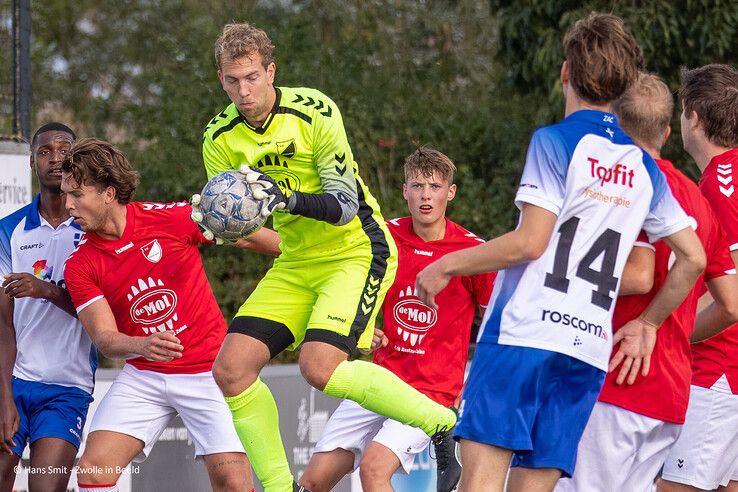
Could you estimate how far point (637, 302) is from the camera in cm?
435

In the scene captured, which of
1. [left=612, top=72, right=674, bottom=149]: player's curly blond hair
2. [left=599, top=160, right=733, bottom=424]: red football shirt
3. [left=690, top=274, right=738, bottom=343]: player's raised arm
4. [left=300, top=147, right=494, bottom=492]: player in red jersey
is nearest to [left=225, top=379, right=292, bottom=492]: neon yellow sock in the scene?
[left=300, top=147, right=494, bottom=492]: player in red jersey

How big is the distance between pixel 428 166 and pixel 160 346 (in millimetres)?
2012

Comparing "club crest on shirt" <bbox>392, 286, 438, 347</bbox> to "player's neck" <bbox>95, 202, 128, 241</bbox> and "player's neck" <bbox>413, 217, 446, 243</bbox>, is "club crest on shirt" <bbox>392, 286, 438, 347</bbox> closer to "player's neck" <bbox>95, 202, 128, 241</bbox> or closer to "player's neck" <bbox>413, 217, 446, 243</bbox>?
"player's neck" <bbox>413, 217, 446, 243</bbox>

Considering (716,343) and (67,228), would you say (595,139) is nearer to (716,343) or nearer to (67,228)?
(716,343)

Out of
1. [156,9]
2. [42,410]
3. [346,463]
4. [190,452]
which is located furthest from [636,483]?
[156,9]

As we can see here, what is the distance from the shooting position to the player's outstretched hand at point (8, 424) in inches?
223

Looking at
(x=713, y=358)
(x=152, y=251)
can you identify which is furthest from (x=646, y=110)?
(x=152, y=251)

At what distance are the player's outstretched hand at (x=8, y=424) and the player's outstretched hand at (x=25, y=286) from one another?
1.78 ft

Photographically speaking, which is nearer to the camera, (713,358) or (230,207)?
(230,207)

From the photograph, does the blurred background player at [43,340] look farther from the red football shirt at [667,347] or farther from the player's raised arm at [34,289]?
the red football shirt at [667,347]

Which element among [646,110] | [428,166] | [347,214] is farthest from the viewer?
[428,166]

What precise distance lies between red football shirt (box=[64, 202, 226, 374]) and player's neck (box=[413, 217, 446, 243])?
134cm

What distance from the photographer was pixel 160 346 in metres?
5.28

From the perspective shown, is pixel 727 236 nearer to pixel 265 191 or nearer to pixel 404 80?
pixel 265 191
